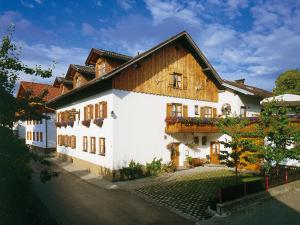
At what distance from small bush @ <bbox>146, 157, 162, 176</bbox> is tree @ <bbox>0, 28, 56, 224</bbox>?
1293 centimetres

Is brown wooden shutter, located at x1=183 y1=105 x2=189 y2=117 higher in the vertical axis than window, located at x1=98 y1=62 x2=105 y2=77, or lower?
lower

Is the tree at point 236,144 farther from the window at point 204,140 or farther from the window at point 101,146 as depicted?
the window at point 101,146

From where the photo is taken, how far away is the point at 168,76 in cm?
2364

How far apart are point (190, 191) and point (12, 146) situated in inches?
452

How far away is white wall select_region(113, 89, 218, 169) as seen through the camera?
20256 mm

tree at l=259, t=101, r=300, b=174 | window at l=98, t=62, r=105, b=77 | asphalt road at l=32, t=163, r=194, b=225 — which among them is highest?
window at l=98, t=62, r=105, b=77

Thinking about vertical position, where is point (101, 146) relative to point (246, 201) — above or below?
above

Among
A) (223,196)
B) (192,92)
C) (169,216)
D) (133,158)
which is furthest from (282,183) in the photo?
(192,92)

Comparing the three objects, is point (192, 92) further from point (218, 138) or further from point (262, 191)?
point (262, 191)

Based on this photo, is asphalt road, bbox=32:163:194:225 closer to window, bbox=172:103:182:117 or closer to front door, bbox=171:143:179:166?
front door, bbox=171:143:179:166

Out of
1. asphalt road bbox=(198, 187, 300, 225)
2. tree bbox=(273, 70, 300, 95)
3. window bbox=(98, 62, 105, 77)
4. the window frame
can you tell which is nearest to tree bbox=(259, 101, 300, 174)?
asphalt road bbox=(198, 187, 300, 225)

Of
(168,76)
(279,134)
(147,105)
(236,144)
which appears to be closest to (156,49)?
(168,76)

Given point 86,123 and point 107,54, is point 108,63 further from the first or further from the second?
point 86,123

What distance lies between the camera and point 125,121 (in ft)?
67.6
